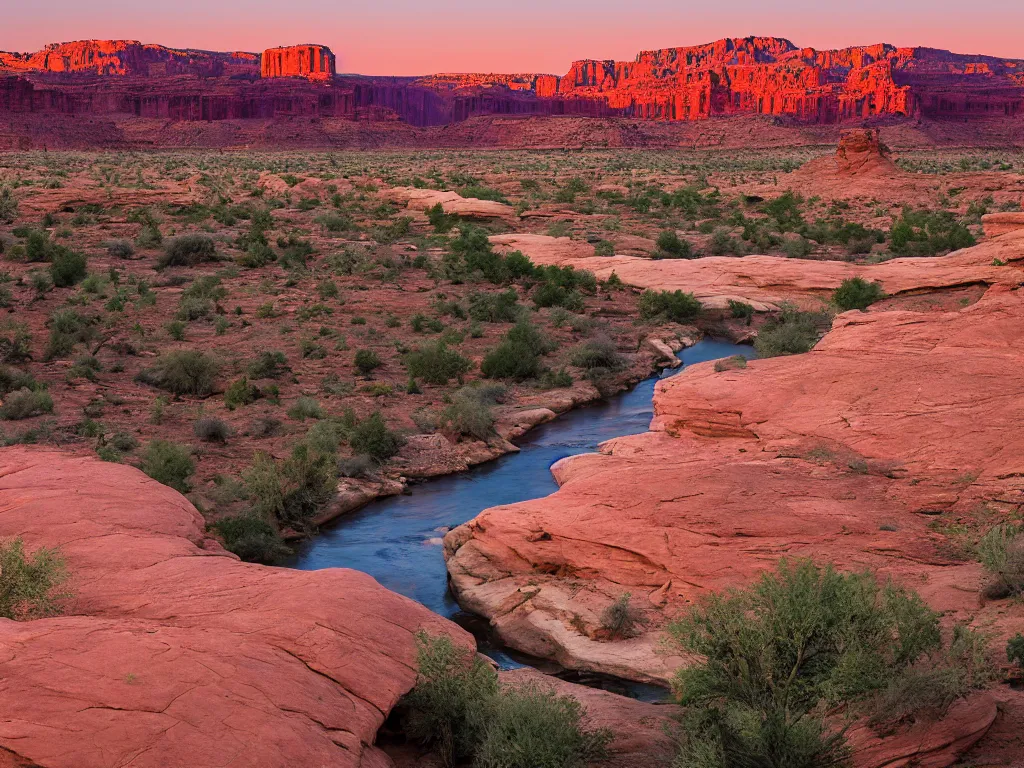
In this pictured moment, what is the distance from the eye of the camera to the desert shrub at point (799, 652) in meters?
8.32

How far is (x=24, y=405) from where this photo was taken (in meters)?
19.0

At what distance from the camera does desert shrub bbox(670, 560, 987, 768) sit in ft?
27.3

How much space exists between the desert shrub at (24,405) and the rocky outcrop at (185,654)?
8096 mm

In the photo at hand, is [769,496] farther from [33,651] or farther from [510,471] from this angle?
[33,651]

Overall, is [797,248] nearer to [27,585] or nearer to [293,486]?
[293,486]

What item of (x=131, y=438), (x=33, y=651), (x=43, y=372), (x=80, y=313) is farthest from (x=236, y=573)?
(x=80, y=313)

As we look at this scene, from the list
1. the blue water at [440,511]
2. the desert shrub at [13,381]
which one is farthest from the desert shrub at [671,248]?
the desert shrub at [13,381]

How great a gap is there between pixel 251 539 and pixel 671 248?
26.4m

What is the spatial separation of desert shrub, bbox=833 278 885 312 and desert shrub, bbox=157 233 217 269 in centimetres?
2087

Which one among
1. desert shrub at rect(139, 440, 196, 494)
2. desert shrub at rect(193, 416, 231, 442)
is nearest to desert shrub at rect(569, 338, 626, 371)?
desert shrub at rect(193, 416, 231, 442)

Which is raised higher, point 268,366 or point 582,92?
point 582,92

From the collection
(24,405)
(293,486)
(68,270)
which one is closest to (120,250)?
(68,270)

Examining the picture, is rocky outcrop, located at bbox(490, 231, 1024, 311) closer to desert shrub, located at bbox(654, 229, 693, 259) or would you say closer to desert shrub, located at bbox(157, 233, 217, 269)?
desert shrub, located at bbox(654, 229, 693, 259)

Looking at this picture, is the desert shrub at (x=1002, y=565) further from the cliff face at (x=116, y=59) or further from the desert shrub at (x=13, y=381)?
the cliff face at (x=116, y=59)
